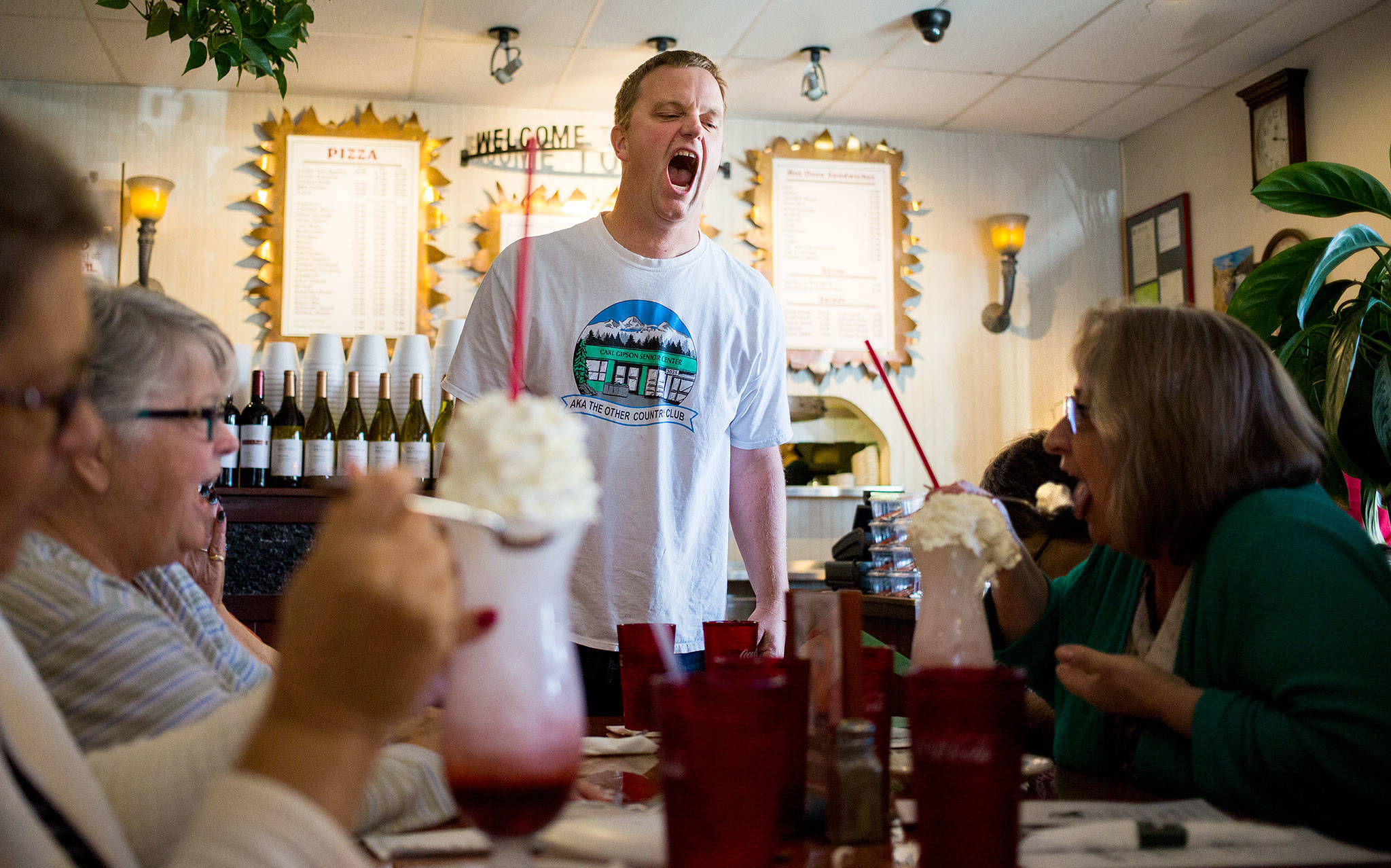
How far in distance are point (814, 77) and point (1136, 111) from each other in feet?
5.43

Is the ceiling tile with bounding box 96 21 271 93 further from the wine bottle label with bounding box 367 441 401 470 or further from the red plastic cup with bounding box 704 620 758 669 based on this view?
the red plastic cup with bounding box 704 620 758 669

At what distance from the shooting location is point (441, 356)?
3660 millimetres

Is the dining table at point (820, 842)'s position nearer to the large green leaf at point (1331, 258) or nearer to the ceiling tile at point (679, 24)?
the large green leaf at point (1331, 258)

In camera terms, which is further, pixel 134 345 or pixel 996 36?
pixel 996 36

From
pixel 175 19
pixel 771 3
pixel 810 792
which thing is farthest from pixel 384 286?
pixel 810 792

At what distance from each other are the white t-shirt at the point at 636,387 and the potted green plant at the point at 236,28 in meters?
0.68

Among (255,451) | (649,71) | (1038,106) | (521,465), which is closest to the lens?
(521,465)

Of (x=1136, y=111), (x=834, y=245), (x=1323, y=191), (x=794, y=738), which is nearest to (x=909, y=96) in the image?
(x=834, y=245)

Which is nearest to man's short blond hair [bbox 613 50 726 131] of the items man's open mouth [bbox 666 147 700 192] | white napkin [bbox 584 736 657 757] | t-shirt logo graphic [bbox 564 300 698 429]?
man's open mouth [bbox 666 147 700 192]

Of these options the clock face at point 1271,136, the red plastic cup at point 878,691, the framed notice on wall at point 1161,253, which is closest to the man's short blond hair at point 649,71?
the red plastic cup at point 878,691

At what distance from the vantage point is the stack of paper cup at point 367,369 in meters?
3.48

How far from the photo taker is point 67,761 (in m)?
0.70

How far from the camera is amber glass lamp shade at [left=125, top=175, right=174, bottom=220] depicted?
4.26 m

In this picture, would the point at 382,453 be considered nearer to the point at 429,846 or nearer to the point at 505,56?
the point at 505,56
